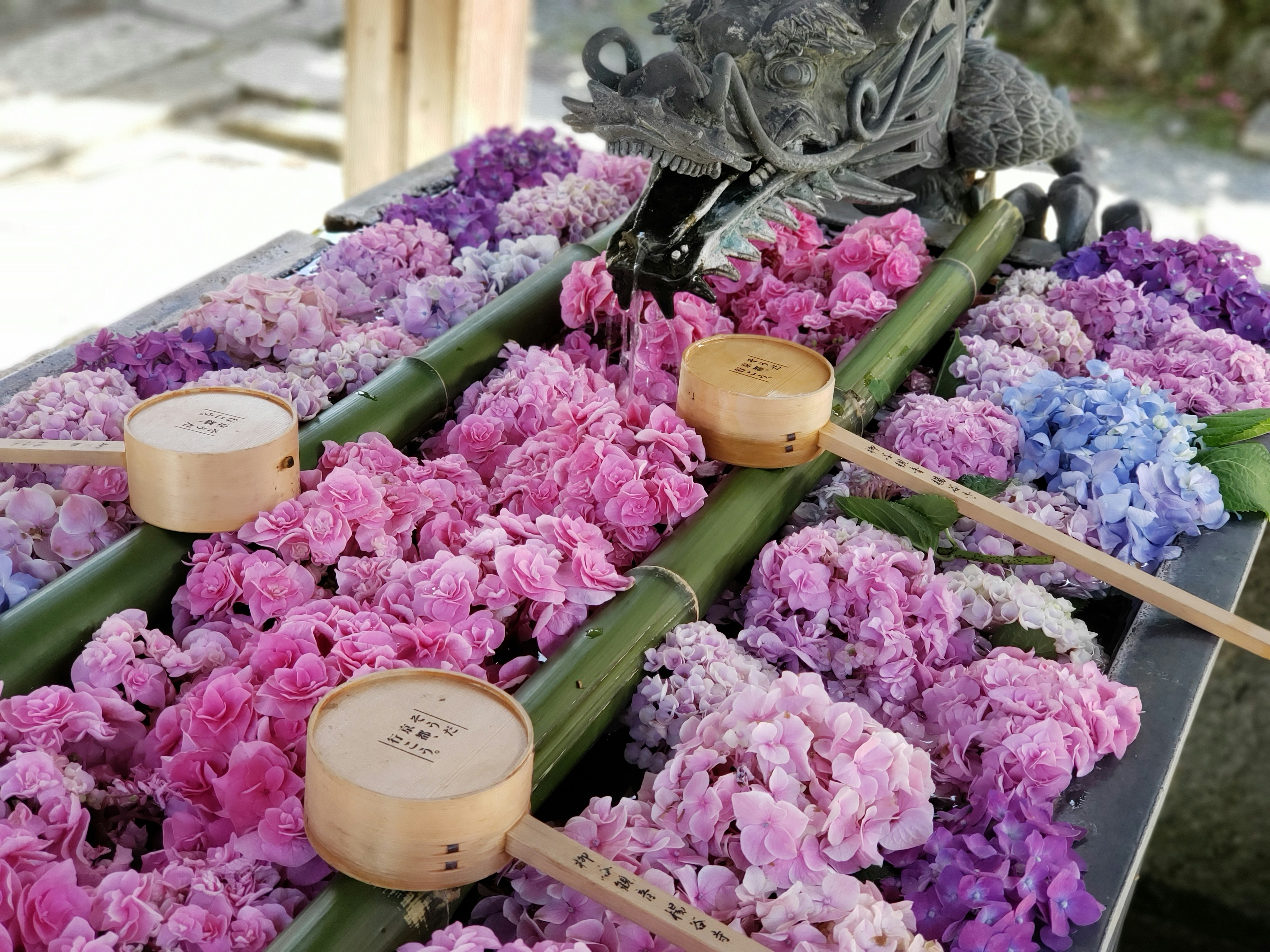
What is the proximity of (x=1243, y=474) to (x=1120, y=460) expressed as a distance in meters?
0.25

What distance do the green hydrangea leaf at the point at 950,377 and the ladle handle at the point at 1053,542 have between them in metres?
0.47

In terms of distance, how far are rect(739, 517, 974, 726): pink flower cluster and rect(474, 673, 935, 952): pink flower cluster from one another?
24 centimetres

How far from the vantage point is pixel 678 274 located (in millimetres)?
2133

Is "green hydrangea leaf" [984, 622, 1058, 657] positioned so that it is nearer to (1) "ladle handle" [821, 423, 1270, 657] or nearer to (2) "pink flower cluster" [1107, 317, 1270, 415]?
(1) "ladle handle" [821, 423, 1270, 657]

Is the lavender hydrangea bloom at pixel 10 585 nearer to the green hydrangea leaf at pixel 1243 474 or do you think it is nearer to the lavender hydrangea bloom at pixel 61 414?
the lavender hydrangea bloom at pixel 61 414

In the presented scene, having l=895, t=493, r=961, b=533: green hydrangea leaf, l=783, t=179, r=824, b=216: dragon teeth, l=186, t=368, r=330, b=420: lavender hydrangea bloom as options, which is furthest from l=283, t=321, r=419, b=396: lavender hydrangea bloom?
l=895, t=493, r=961, b=533: green hydrangea leaf

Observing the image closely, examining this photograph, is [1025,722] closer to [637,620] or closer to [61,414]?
[637,620]

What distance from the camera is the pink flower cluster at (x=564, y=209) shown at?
2877 millimetres

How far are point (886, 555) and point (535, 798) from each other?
0.67 meters

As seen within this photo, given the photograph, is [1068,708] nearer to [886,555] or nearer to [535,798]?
[886,555]

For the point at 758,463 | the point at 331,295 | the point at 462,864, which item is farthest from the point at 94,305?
the point at 462,864

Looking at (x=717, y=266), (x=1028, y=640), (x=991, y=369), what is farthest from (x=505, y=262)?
(x=1028, y=640)

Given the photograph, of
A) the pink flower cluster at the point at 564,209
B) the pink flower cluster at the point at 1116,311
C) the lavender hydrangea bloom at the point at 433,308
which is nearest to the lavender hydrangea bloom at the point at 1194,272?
the pink flower cluster at the point at 1116,311

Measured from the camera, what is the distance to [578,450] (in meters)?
1.93
